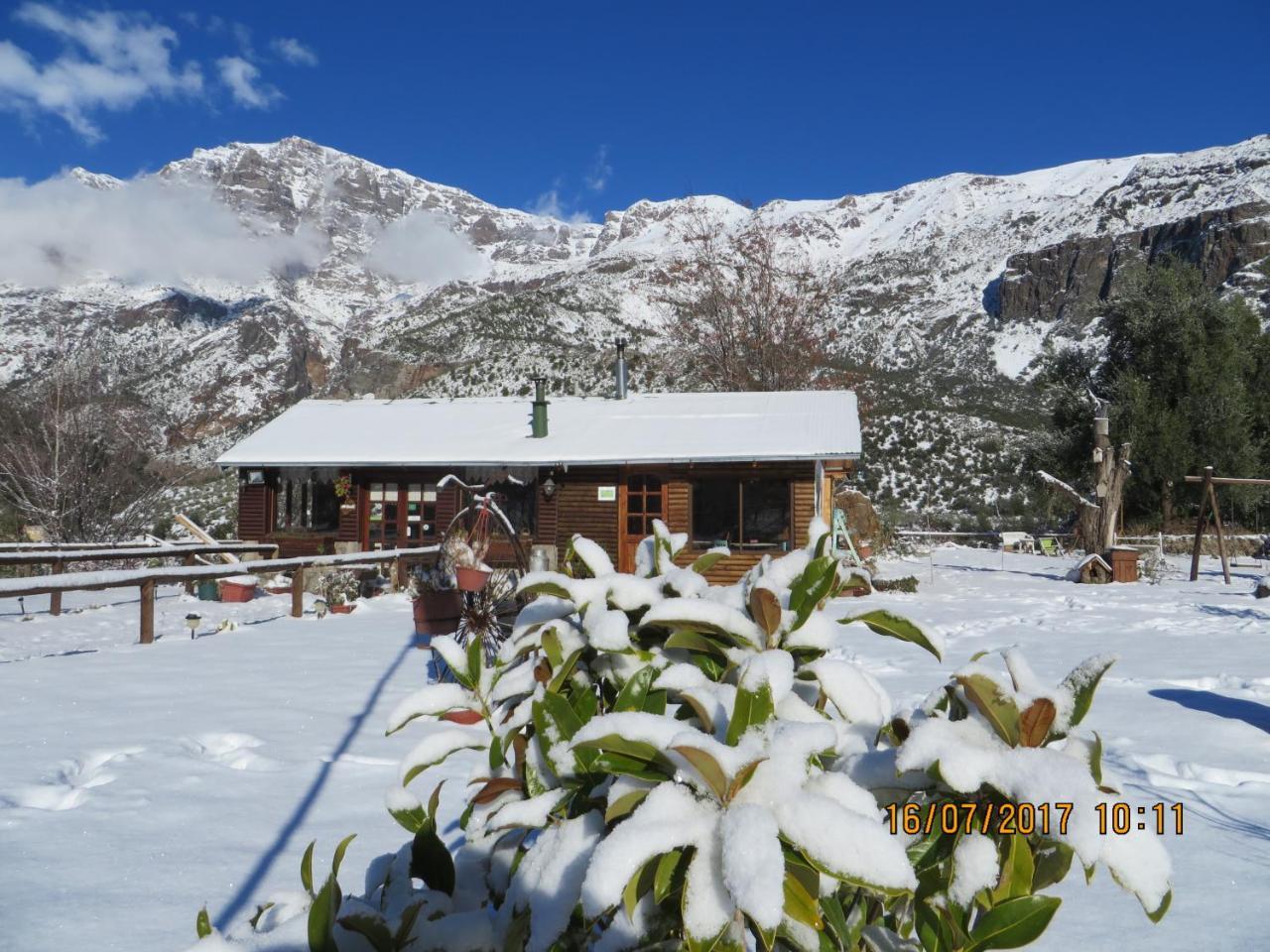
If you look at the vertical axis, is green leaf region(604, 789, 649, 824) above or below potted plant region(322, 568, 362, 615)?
above

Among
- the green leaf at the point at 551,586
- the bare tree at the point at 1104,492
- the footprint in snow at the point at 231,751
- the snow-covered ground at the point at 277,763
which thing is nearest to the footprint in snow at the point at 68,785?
the snow-covered ground at the point at 277,763

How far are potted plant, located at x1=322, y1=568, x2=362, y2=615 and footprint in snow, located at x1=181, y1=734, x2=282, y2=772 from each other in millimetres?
6234

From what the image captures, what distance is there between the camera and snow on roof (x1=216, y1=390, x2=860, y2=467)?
1445 centimetres

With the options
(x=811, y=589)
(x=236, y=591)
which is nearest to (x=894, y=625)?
(x=811, y=589)

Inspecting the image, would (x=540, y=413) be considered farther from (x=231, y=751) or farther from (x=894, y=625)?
(x=894, y=625)

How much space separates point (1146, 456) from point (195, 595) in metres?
22.9

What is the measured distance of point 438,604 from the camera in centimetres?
601

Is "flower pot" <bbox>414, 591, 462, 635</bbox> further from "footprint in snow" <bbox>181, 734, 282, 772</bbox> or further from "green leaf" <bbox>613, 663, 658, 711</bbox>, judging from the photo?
"green leaf" <bbox>613, 663, 658, 711</bbox>

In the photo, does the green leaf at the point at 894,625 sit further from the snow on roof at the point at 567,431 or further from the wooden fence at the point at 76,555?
the snow on roof at the point at 567,431

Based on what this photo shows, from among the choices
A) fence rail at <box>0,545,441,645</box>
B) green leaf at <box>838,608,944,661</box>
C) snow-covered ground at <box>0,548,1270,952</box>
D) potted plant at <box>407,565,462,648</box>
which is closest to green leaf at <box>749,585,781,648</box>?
green leaf at <box>838,608,944,661</box>

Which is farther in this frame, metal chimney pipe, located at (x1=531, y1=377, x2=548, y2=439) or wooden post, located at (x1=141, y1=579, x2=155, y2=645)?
metal chimney pipe, located at (x1=531, y1=377, x2=548, y2=439)

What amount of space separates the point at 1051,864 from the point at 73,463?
58.8ft

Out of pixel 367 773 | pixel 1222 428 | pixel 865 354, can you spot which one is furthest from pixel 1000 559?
pixel 865 354

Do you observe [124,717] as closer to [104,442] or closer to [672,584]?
[672,584]
